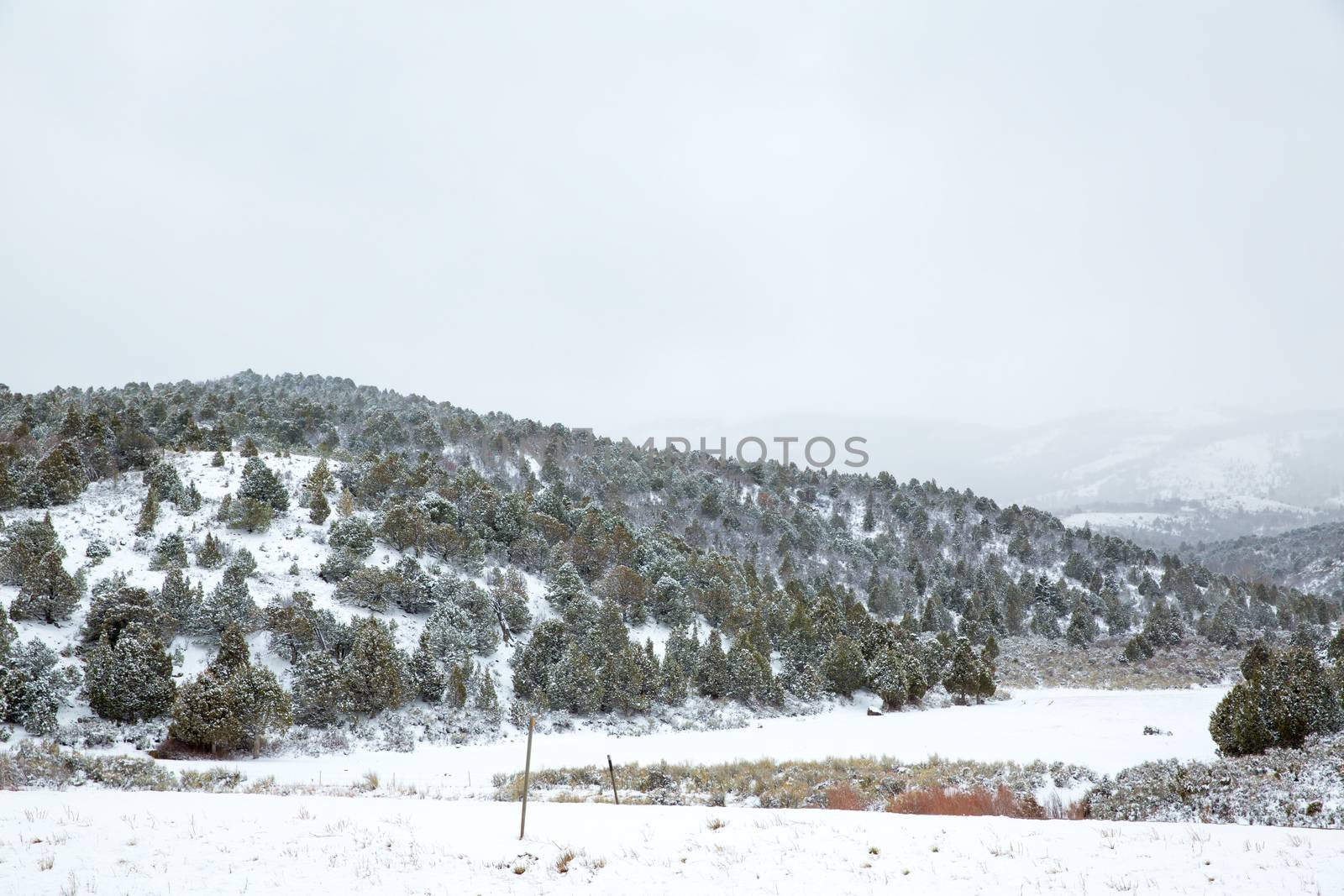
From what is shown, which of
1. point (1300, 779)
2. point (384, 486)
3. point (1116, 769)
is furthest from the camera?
point (384, 486)

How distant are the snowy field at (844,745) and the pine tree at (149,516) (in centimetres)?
1698

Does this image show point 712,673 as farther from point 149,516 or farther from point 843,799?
point 149,516

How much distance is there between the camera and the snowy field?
66.6ft

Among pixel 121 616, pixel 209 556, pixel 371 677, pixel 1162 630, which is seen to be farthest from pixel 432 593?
pixel 1162 630

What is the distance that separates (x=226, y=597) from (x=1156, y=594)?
91960mm

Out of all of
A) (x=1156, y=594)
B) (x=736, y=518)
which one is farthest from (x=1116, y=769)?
(x=1156, y=594)

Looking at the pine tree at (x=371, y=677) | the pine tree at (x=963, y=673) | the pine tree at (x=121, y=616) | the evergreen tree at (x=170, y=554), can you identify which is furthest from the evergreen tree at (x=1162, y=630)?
the evergreen tree at (x=170, y=554)

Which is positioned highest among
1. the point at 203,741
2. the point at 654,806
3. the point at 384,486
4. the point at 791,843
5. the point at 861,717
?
the point at 384,486

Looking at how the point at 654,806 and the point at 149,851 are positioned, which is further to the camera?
the point at 654,806

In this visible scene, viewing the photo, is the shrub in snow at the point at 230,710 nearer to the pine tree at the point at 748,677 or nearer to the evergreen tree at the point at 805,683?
the pine tree at the point at 748,677

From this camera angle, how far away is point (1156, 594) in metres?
77.8

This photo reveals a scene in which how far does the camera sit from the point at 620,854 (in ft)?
33.2

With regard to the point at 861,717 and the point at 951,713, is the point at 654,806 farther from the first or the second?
the point at 951,713

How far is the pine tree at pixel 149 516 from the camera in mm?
31578
